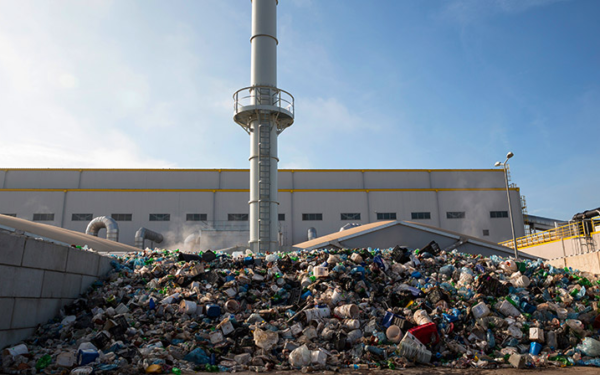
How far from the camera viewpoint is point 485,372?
25.6ft

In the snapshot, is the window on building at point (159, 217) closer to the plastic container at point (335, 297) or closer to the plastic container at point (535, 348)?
the plastic container at point (335, 297)

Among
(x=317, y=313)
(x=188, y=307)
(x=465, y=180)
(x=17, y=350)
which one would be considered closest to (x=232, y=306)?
(x=188, y=307)

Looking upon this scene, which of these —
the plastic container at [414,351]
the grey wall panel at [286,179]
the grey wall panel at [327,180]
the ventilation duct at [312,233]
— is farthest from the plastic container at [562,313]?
the grey wall panel at [286,179]

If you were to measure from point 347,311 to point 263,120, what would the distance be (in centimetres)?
1332

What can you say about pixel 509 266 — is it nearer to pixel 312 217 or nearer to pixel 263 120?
pixel 263 120

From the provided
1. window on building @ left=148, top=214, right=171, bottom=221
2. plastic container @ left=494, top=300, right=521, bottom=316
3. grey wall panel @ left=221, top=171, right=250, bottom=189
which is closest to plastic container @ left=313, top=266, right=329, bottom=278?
plastic container @ left=494, top=300, right=521, bottom=316

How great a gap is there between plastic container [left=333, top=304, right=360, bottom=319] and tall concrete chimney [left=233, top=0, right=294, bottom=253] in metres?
10.8

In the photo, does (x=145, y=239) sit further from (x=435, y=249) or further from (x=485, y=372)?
(x=485, y=372)

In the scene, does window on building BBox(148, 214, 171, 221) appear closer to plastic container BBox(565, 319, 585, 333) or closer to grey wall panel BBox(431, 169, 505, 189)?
grey wall panel BBox(431, 169, 505, 189)

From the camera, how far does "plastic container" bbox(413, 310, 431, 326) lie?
934cm

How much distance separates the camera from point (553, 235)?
30.9 metres

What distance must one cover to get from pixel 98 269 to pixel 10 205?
1097 inches

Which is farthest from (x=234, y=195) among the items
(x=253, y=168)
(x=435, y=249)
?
(x=435, y=249)

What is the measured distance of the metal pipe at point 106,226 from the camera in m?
29.9
